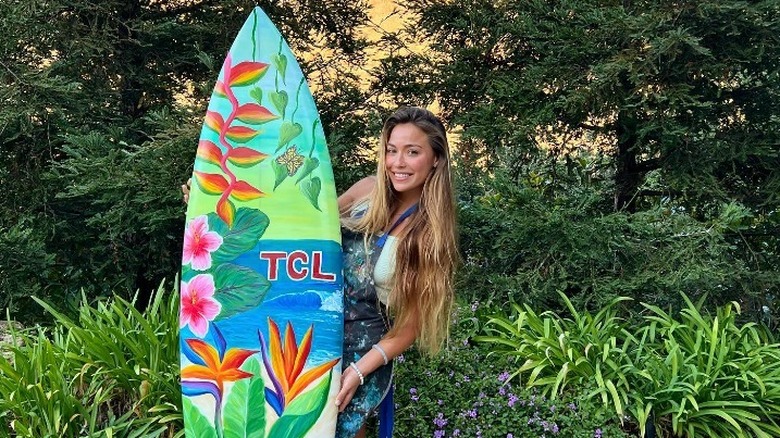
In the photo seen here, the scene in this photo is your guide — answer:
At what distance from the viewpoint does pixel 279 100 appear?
2.38 meters

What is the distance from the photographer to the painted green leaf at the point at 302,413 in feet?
7.18

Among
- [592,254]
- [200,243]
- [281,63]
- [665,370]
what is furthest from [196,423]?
[592,254]

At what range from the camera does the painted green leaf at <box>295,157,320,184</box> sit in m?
2.32

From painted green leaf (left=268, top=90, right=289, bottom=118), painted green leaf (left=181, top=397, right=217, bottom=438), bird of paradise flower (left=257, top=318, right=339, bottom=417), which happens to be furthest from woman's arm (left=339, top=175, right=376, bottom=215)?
painted green leaf (left=181, top=397, right=217, bottom=438)

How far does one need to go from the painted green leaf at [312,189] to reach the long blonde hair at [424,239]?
0.70 ft

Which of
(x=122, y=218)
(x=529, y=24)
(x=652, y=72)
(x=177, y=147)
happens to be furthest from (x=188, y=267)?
(x=652, y=72)

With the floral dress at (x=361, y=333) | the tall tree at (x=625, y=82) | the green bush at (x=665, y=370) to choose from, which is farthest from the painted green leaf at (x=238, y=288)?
the tall tree at (x=625, y=82)

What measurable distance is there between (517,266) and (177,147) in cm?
181

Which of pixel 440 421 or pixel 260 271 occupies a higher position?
pixel 260 271

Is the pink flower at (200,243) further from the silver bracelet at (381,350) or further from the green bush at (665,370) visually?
the green bush at (665,370)

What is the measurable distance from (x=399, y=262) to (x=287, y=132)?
24.5 inches

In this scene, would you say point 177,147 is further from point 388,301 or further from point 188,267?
point 388,301

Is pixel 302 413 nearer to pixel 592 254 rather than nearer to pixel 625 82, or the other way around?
pixel 592 254

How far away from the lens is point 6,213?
12.6 feet
